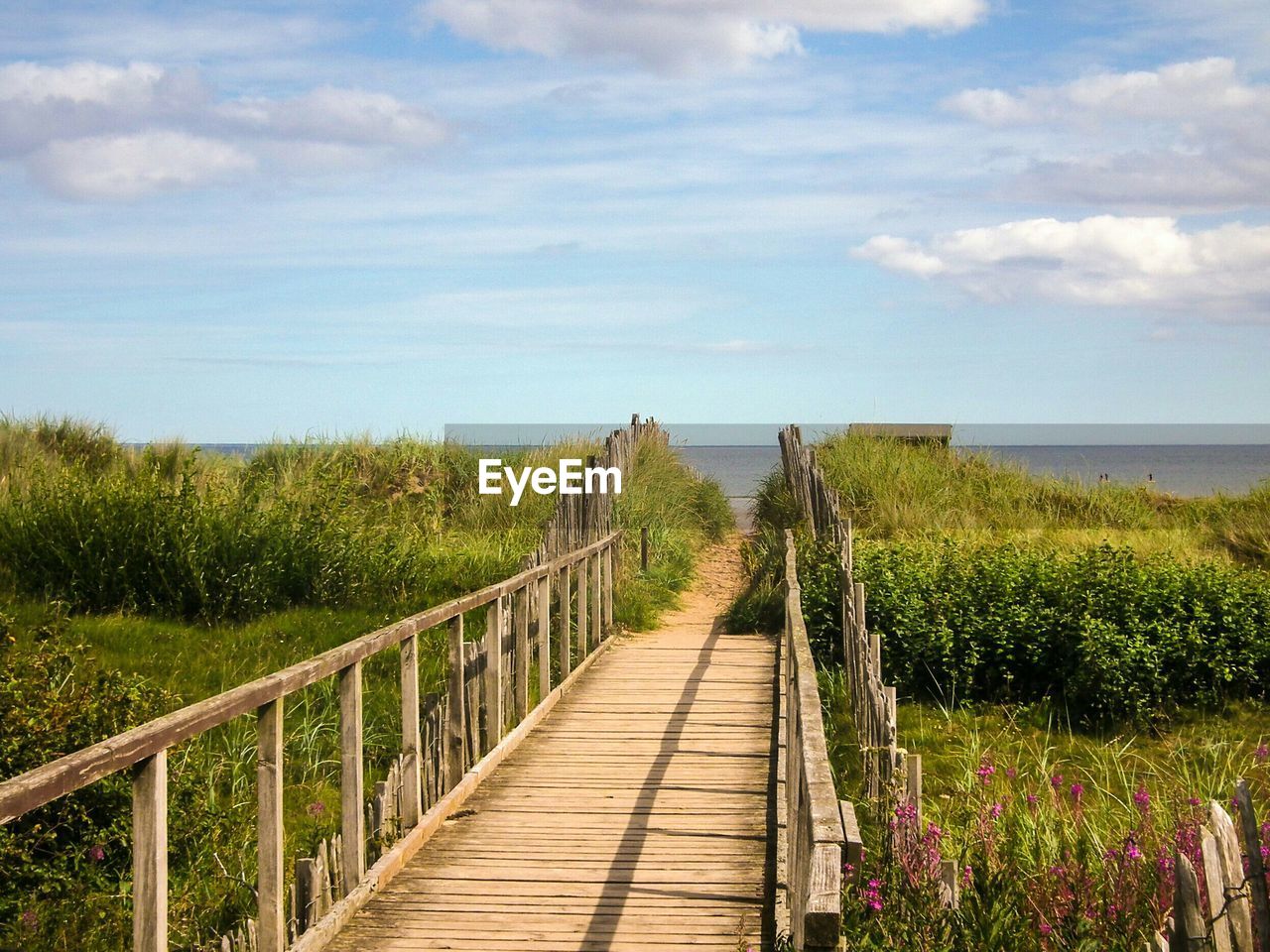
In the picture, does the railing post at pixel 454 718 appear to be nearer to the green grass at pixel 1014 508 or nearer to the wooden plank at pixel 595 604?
the wooden plank at pixel 595 604

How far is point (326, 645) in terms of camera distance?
10391mm

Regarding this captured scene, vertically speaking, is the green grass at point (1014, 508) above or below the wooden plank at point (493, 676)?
above

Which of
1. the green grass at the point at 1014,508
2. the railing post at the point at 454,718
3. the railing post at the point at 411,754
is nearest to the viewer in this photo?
the railing post at the point at 411,754

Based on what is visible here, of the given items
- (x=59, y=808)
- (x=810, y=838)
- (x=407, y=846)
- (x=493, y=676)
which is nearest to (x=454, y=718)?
(x=493, y=676)

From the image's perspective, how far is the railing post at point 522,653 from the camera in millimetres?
7691

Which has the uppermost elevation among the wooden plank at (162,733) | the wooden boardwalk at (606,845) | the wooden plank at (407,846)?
the wooden plank at (162,733)

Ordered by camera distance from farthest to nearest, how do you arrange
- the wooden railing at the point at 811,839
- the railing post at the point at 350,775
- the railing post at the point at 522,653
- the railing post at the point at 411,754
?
the railing post at the point at 522,653 → the railing post at the point at 411,754 → the railing post at the point at 350,775 → the wooden railing at the point at 811,839

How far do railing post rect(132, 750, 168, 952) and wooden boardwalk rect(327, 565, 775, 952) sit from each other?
131cm

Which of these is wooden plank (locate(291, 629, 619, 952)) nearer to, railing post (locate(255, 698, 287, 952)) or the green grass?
railing post (locate(255, 698, 287, 952))

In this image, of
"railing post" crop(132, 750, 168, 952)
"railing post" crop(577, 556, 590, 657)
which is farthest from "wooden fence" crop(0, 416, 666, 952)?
"railing post" crop(577, 556, 590, 657)

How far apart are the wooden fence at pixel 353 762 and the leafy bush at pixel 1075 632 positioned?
2980 millimetres

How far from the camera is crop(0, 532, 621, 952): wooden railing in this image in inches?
126

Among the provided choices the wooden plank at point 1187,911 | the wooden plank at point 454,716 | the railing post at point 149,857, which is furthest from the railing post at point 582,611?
the wooden plank at point 1187,911

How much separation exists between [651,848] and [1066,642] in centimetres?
584
